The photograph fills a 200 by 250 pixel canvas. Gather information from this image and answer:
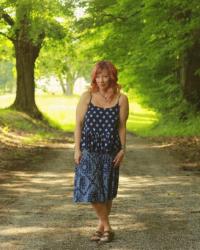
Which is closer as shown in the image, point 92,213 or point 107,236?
point 107,236

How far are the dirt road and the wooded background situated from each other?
614 centimetres

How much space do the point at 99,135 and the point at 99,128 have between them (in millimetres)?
77

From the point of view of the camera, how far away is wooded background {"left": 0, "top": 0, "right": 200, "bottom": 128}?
1886 cm

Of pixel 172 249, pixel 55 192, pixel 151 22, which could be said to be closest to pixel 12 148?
pixel 151 22

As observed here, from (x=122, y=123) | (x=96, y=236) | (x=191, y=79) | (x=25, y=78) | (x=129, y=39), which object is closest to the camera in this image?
(x=122, y=123)

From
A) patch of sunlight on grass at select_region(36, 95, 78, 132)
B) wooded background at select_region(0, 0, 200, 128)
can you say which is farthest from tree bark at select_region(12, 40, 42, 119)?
patch of sunlight on grass at select_region(36, 95, 78, 132)

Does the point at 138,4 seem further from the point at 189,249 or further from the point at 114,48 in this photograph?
the point at 189,249

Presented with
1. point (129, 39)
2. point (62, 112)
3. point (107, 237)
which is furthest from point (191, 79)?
point (62, 112)

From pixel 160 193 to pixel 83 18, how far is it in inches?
685

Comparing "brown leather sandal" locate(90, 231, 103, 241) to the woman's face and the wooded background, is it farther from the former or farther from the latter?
the wooded background

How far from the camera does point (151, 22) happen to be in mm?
19062

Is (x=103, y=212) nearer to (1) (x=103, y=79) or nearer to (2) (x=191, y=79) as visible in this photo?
(1) (x=103, y=79)

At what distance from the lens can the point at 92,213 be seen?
8.39 m

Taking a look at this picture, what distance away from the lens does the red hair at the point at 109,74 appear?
21.3 feet
